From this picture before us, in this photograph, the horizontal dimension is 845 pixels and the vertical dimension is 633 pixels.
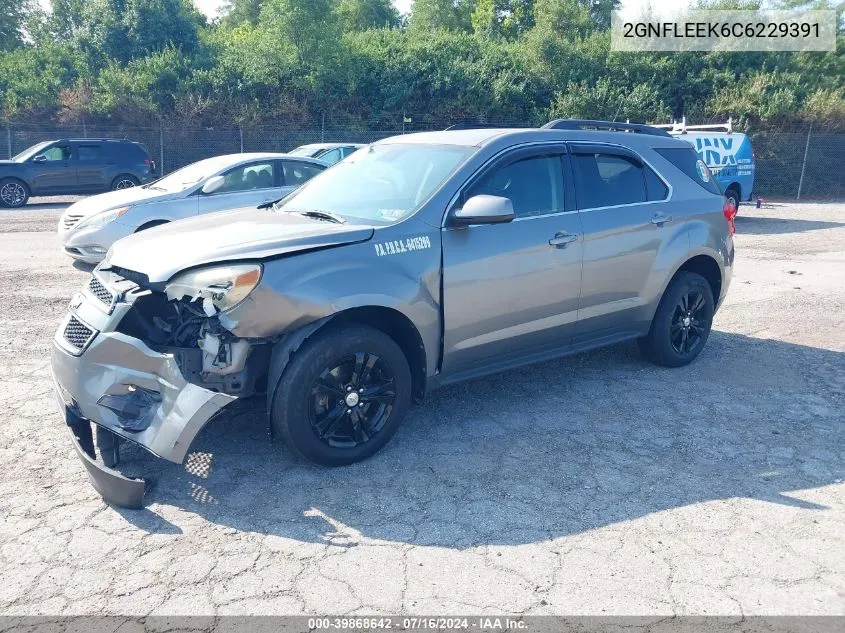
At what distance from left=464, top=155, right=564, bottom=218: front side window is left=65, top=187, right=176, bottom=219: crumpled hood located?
5.88 metres

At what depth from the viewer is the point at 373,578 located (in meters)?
3.08

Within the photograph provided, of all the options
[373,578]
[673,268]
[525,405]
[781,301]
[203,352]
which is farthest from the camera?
[781,301]

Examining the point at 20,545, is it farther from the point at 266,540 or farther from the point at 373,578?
the point at 373,578

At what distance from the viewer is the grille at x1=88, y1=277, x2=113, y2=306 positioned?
156 inches

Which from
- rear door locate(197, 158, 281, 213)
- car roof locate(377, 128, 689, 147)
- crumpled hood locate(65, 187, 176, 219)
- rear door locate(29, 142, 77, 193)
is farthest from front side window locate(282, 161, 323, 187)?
rear door locate(29, 142, 77, 193)

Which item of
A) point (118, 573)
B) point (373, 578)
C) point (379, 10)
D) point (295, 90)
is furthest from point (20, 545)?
point (379, 10)

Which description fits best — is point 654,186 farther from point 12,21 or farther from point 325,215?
point 12,21

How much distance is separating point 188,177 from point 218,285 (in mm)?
6796

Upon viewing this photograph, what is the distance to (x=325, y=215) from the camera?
14.8 ft

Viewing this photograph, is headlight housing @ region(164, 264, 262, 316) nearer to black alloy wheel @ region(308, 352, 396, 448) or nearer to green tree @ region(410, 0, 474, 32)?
black alloy wheel @ region(308, 352, 396, 448)

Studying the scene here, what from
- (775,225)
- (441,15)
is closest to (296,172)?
(775,225)

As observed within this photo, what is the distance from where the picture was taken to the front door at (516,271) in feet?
14.3

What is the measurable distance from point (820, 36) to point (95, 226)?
1122 inches

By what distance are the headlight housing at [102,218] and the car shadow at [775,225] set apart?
12083 mm
